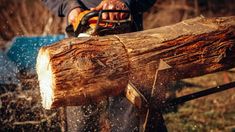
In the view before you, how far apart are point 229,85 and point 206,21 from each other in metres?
0.55

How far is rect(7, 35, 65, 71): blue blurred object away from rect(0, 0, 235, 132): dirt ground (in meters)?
0.18

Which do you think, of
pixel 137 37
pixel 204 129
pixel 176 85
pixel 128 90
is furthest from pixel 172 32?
pixel 176 85

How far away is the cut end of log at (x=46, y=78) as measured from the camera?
2.26 meters

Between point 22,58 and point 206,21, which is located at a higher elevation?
point 206,21

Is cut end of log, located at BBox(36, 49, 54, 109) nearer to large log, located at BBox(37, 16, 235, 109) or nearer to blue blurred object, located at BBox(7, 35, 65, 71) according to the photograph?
large log, located at BBox(37, 16, 235, 109)

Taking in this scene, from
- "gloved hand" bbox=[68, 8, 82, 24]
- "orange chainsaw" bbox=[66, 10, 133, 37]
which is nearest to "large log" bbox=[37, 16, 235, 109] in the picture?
"orange chainsaw" bbox=[66, 10, 133, 37]

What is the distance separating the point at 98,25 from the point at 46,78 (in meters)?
0.57

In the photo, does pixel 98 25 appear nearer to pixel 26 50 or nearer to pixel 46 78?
pixel 46 78

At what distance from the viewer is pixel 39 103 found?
4121 mm

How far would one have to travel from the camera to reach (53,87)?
7.32 ft

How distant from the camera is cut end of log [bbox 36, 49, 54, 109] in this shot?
7.43 ft

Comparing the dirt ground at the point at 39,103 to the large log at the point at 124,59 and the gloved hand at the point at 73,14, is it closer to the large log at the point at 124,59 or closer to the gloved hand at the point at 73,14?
the gloved hand at the point at 73,14

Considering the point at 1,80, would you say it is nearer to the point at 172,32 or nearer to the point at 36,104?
the point at 36,104

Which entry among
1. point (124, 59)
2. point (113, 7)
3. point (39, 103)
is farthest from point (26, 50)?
point (124, 59)
